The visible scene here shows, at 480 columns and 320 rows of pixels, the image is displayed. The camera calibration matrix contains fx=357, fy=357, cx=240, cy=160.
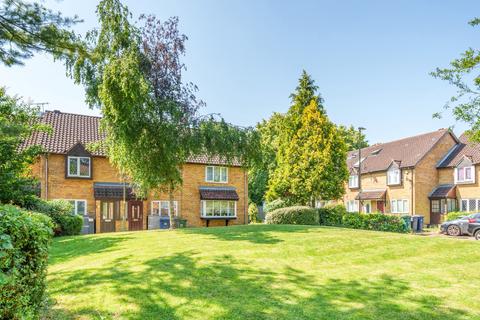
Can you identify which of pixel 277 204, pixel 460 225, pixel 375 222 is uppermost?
pixel 277 204

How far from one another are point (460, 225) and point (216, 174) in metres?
19.6

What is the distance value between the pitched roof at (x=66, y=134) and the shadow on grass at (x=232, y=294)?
16.4m

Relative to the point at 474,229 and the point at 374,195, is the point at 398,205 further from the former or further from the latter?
the point at 474,229

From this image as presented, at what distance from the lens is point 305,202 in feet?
103

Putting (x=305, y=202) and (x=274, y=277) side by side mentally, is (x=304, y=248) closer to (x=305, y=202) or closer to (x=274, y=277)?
(x=274, y=277)

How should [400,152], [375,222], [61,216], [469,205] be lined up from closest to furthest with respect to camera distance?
[61,216] < [375,222] < [469,205] < [400,152]

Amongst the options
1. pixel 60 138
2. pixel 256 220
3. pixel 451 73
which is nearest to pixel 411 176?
pixel 256 220

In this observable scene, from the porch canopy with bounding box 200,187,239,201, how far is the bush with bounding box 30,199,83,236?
11670mm

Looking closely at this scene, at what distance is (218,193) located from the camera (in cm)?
3219

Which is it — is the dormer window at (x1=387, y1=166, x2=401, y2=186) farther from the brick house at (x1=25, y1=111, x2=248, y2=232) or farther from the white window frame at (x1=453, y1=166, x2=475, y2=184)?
the brick house at (x1=25, y1=111, x2=248, y2=232)

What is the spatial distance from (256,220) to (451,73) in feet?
110

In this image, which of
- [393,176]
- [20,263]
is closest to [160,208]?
[20,263]

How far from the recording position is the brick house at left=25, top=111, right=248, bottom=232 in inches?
1040

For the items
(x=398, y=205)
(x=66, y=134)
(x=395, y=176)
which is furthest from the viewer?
(x=395, y=176)
